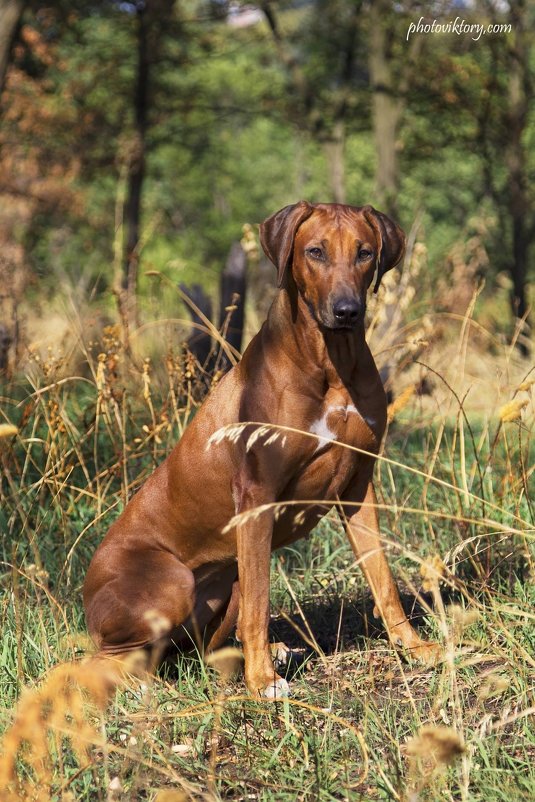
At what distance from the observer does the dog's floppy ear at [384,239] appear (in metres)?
3.40

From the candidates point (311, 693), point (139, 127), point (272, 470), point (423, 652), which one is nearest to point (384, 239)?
point (272, 470)

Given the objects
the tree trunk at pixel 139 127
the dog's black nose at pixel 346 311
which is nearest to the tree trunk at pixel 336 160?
the tree trunk at pixel 139 127

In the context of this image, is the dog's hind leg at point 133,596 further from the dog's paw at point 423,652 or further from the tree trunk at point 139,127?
the tree trunk at point 139,127

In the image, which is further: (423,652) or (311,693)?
(423,652)

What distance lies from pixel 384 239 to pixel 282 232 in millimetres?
365

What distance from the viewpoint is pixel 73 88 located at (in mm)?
14031

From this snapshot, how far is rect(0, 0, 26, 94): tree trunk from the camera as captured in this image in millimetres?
7504

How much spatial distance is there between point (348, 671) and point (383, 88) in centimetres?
1025

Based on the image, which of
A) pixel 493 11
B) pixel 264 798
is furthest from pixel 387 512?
pixel 493 11

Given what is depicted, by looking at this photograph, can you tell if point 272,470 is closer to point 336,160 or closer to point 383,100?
point 383,100

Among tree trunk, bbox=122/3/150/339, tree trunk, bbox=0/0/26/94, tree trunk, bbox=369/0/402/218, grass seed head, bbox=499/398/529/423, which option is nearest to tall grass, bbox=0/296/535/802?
grass seed head, bbox=499/398/529/423

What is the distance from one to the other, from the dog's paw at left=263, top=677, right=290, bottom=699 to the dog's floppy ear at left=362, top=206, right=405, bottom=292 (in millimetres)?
1360

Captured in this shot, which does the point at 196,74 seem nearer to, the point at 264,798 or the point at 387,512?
the point at 387,512

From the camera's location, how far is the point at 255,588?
10.5 feet
